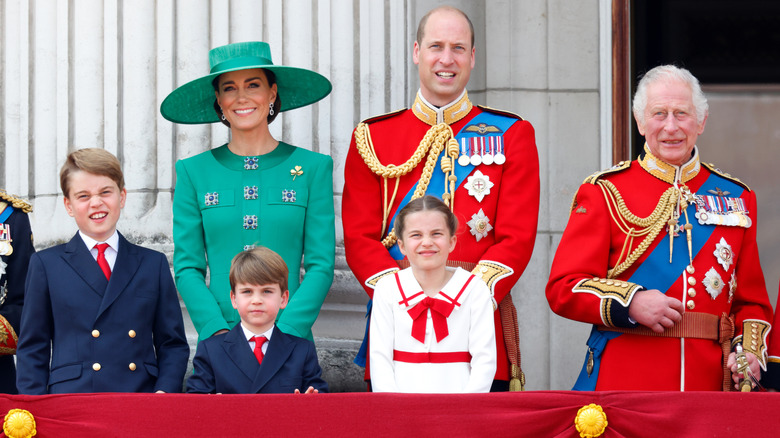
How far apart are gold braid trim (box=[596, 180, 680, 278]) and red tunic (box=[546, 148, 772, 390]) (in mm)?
13

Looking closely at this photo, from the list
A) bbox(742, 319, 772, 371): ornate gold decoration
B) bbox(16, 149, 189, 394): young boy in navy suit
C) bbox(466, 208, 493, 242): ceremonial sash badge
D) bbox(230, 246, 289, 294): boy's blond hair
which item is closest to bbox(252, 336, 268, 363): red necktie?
bbox(230, 246, 289, 294): boy's blond hair

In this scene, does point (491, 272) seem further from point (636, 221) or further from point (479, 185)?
point (636, 221)

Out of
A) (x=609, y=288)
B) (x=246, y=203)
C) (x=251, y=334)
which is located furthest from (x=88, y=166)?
(x=609, y=288)

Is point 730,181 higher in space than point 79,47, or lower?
lower

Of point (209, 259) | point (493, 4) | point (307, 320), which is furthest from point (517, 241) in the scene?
point (493, 4)

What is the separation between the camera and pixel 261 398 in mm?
3223

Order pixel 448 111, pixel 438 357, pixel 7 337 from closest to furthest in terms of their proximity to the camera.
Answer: pixel 438 357 < pixel 7 337 < pixel 448 111

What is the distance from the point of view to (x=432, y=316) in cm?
372

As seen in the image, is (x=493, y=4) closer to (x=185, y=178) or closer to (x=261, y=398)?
(x=185, y=178)

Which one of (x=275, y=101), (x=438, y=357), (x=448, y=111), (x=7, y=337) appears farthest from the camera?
(x=275, y=101)

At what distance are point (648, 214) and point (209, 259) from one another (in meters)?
1.53

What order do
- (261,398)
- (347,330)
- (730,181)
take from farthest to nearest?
1. (347,330)
2. (730,181)
3. (261,398)

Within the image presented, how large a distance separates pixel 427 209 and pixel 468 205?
465 millimetres

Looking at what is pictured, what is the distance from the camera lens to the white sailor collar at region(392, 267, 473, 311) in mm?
3742
